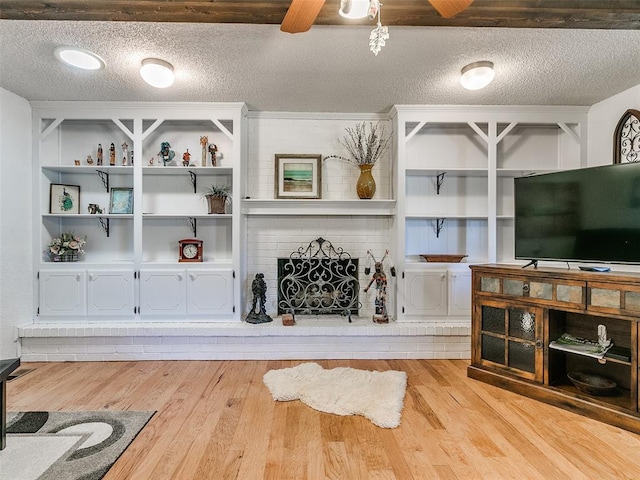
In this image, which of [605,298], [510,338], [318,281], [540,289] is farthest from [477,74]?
[318,281]

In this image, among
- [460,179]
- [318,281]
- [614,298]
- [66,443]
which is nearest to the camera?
[66,443]

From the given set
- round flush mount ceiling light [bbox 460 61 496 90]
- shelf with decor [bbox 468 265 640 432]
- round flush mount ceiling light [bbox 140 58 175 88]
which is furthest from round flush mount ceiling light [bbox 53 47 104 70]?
shelf with decor [bbox 468 265 640 432]

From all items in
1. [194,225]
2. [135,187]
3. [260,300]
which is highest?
[135,187]

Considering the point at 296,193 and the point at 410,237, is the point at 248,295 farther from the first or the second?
the point at 410,237

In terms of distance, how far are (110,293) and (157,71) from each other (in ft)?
7.02

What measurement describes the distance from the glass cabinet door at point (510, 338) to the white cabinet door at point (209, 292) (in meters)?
2.31

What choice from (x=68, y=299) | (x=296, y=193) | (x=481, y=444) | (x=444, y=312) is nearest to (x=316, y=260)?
(x=296, y=193)

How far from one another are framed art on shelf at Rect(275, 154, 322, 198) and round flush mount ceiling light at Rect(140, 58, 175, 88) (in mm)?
1367

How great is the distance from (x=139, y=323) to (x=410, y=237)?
115 inches

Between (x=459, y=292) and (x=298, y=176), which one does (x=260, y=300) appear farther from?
(x=459, y=292)

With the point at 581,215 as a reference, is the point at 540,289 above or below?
below

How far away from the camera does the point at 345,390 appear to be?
2.53 metres

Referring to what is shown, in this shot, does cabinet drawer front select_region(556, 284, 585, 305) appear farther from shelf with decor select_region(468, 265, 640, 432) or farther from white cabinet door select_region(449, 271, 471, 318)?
white cabinet door select_region(449, 271, 471, 318)

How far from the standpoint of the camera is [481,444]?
1.89 meters
